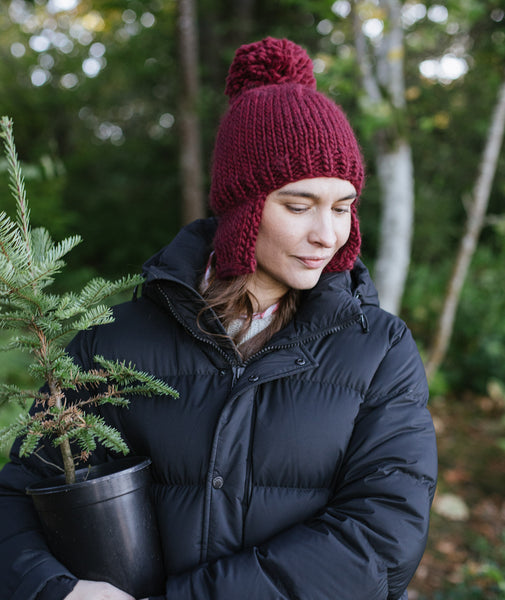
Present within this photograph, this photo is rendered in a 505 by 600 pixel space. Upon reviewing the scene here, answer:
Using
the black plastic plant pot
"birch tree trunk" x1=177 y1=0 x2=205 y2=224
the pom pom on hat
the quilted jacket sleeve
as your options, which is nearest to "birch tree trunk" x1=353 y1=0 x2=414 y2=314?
"birch tree trunk" x1=177 y1=0 x2=205 y2=224

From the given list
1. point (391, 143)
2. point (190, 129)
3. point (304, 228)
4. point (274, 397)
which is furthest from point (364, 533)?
point (190, 129)

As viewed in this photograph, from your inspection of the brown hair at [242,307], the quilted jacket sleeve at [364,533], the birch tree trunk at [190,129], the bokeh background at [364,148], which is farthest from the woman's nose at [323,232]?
the birch tree trunk at [190,129]

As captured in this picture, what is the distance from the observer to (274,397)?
5.62 ft

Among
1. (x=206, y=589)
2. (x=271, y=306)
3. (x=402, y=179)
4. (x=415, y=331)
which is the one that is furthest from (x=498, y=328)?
(x=206, y=589)

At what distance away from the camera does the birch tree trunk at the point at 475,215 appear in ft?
17.2

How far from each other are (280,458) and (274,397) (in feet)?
0.62

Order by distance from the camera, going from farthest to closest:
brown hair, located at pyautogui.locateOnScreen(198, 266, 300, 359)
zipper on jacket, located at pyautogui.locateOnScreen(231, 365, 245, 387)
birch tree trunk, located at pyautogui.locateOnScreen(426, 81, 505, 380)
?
birch tree trunk, located at pyautogui.locateOnScreen(426, 81, 505, 380)
brown hair, located at pyautogui.locateOnScreen(198, 266, 300, 359)
zipper on jacket, located at pyautogui.locateOnScreen(231, 365, 245, 387)

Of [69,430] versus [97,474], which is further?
[97,474]

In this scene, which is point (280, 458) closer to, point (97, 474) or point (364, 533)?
point (364, 533)

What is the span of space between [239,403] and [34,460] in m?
0.75

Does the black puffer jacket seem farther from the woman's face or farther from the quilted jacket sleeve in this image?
the woman's face

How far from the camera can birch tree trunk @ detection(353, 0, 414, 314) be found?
5027mm

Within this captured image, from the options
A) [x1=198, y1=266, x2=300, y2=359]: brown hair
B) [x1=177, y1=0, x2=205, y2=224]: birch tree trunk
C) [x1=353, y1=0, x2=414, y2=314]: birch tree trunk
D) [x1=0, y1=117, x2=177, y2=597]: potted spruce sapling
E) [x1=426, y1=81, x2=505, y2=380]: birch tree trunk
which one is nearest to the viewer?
[x1=0, y1=117, x2=177, y2=597]: potted spruce sapling

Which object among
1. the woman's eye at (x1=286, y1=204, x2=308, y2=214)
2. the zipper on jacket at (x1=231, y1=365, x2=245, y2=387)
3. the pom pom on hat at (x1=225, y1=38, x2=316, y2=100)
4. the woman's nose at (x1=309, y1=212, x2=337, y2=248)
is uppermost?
the pom pom on hat at (x1=225, y1=38, x2=316, y2=100)
